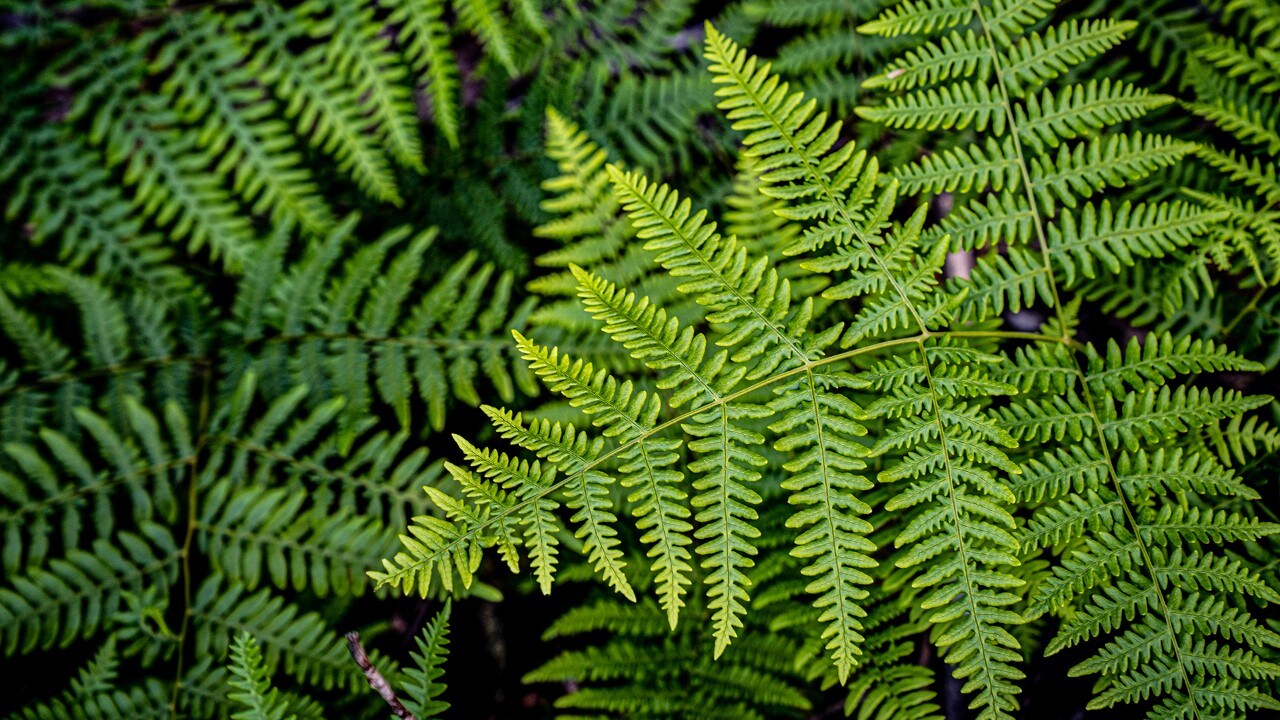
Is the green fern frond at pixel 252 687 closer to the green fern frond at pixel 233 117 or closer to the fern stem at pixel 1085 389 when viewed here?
the green fern frond at pixel 233 117

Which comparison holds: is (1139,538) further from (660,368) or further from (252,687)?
(252,687)

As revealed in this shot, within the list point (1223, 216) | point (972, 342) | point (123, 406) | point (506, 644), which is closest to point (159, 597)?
point (123, 406)

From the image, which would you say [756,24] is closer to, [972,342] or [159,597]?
[972,342]

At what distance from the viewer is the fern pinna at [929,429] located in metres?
1.59

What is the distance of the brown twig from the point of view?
1.80 m

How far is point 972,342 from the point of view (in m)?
2.18

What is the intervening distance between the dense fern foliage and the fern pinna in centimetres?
1

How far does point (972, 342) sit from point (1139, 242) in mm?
501

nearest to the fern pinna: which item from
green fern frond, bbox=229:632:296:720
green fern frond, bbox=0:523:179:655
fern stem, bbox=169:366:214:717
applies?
green fern frond, bbox=229:632:296:720

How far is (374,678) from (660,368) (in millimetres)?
1107

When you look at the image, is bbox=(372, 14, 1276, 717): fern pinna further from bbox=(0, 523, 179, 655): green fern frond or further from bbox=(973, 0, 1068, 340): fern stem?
bbox=(0, 523, 179, 655): green fern frond

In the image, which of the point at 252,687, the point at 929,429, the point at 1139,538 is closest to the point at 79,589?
the point at 252,687

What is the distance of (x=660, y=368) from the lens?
171 cm

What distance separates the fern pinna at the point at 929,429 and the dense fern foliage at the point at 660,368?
0.04 ft
